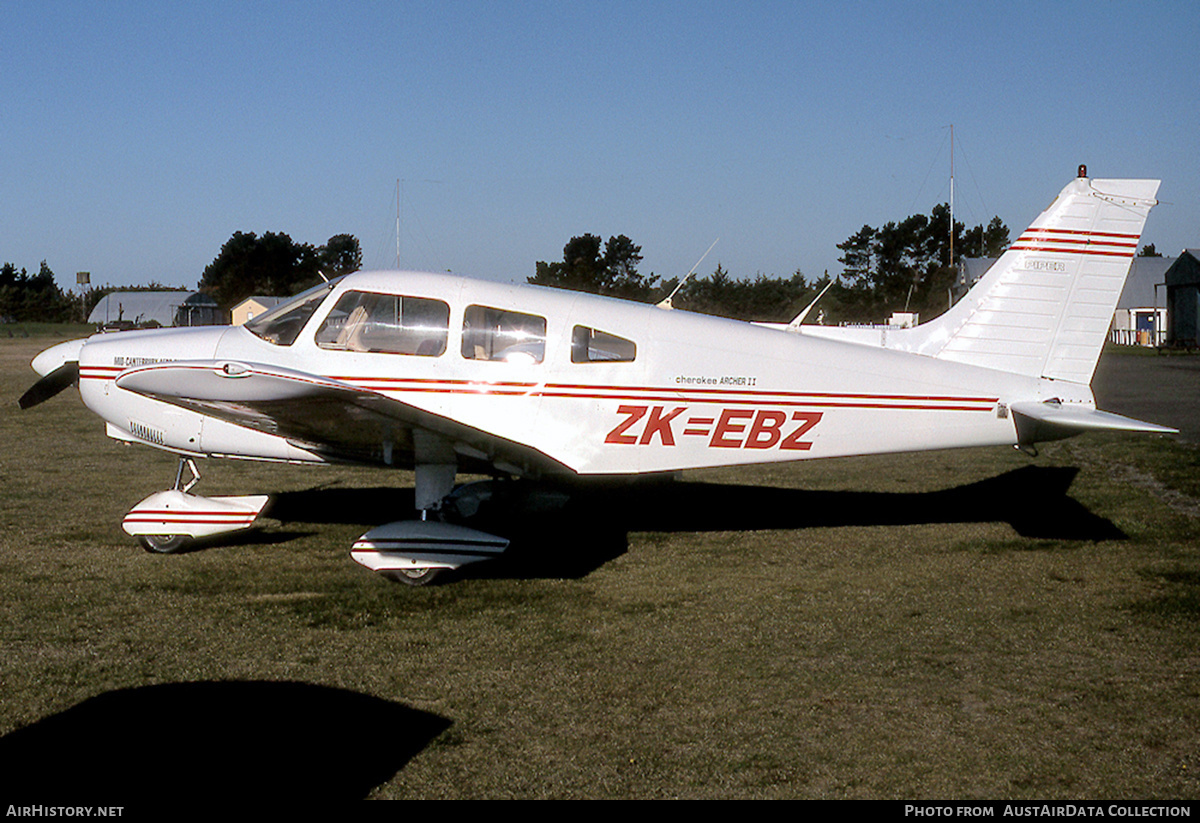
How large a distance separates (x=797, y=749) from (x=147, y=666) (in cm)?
318

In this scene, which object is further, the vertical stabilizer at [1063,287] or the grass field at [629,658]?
the vertical stabilizer at [1063,287]

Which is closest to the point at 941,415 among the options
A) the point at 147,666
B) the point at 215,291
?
the point at 147,666

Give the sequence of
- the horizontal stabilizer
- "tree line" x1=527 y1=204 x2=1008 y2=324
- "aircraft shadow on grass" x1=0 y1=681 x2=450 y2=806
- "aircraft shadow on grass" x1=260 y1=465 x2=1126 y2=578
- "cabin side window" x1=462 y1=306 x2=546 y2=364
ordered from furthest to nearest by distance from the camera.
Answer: "tree line" x1=527 y1=204 x2=1008 y2=324
"aircraft shadow on grass" x1=260 y1=465 x2=1126 y2=578
"cabin side window" x1=462 y1=306 x2=546 y2=364
the horizontal stabilizer
"aircraft shadow on grass" x1=0 y1=681 x2=450 y2=806

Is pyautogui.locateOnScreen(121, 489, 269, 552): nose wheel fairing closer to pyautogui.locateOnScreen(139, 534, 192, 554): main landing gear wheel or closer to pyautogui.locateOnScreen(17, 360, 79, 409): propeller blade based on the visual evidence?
pyautogui.locateOnScreen(139, 534, 192, 554): main landing gear wheel

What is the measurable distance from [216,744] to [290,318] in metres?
3.60

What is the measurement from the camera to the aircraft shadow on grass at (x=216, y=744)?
350 centimetres

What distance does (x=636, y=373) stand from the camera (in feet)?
21.6

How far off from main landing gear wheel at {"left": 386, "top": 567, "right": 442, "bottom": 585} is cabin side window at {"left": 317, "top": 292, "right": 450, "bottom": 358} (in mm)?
1492

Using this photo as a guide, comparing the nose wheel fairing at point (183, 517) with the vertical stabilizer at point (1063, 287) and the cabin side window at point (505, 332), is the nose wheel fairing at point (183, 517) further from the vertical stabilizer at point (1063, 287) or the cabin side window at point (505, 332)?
the vertical stabilizer at point (1063, 287)

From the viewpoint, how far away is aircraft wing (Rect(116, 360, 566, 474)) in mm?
5199

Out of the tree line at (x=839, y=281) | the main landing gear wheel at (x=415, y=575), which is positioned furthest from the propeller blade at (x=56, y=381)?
the tree line at (x=839, y=281)

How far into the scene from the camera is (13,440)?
1309 centimetres

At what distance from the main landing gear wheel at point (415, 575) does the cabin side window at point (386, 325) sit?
1492 millimetres

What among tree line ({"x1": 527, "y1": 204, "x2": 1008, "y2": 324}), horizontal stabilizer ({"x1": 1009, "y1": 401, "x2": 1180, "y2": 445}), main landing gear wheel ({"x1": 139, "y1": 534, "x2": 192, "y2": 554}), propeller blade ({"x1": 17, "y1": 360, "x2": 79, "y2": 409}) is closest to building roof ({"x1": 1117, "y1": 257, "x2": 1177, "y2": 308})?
tree line ({"x1": 527, "y1": 204, "x2": 1008, "y2": 324})
